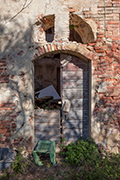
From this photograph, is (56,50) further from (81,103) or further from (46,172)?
(46,172)

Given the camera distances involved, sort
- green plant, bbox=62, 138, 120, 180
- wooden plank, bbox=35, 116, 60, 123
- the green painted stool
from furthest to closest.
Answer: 1. wooden plank, bbox=35, 116, 60, 123
2. the green painted stool
3. green plant, bbox=62, 138, 120, 180

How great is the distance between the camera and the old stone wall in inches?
136

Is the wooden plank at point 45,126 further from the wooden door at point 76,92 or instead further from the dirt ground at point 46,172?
the dirt ground at point 46,172

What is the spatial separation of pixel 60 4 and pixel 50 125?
3.04m

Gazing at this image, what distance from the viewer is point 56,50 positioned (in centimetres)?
357

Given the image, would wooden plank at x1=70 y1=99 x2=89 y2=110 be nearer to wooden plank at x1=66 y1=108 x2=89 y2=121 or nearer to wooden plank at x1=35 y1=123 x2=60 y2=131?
wooden plank at x1=66 y1=108 x2=89 y2=121

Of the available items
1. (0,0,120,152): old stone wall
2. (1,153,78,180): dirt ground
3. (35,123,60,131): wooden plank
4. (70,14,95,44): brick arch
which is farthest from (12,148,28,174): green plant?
(70,14,95,44): brick arch

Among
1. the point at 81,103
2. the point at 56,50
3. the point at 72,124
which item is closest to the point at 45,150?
the point at 72,124

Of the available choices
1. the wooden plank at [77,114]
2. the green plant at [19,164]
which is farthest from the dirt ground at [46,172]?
the wooden plank at [77,114]

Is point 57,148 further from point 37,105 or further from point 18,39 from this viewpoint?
point 18,39

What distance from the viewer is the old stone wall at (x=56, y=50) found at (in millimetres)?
3459

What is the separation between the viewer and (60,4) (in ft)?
11.3

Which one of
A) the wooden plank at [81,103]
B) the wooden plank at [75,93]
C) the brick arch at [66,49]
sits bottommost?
the wooden plank at [81,103]

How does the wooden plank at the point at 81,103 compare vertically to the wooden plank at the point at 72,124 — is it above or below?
above
